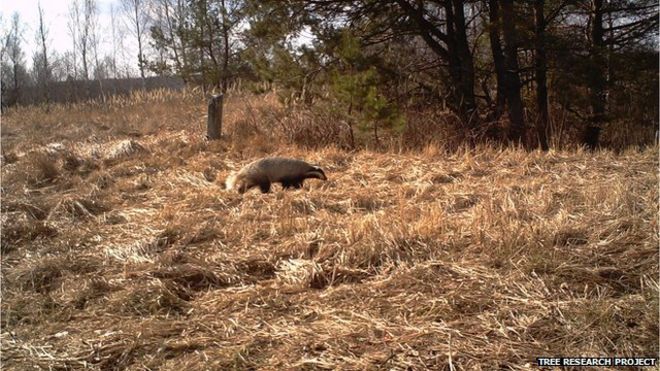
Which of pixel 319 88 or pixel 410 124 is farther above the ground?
pixel 319 88

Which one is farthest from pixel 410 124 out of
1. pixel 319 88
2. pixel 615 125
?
pixel 615 125

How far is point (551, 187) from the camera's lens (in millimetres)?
4598

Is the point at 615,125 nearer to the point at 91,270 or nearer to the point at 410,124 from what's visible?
the point at 410,124

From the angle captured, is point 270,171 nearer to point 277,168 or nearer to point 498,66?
point 277,168

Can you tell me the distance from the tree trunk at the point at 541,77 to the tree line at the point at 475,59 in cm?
3

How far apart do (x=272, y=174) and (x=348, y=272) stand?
2.90 metres

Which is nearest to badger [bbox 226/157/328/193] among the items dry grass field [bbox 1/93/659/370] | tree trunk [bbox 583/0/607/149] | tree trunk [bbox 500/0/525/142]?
dry grass field [bbox 1/93/659/370]

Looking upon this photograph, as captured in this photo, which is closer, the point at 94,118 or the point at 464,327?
the point at 464,327

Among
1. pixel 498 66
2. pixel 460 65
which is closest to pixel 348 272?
pixel 460 65

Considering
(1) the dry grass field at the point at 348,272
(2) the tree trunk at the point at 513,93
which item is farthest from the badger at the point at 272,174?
(2) the tree trunk at the point at 513,93

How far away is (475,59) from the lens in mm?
10273

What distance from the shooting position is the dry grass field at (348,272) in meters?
2.32

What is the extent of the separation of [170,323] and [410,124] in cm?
679

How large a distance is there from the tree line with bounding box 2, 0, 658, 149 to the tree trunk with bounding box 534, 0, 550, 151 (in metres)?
0.03
